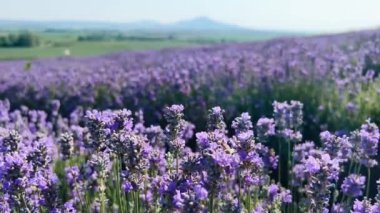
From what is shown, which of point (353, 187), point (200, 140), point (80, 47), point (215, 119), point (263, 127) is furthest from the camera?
point (80, 47)

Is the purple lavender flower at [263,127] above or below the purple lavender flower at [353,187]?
above

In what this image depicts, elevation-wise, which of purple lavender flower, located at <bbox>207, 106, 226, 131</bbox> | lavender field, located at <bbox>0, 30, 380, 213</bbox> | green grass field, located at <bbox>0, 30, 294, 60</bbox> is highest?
purple lavender flower, located at <bbox>207, 106, 226, 131</bbox>

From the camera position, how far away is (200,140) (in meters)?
2.22

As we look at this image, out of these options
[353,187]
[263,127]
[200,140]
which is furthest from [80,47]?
[200,140]

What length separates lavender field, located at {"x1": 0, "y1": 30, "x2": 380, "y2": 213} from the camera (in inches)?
89.4

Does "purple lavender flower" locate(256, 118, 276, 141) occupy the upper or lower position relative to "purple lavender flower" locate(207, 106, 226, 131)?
lower

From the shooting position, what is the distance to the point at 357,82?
6344 mm

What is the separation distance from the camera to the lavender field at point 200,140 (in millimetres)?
2270

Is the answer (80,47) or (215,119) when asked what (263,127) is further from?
(80,47)

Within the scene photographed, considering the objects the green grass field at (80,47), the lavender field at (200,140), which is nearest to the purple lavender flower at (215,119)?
the lavender field at (200,140)

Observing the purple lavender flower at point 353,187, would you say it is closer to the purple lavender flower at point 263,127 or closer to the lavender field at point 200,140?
the lavender field at point 200,140

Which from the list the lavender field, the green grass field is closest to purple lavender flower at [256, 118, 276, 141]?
the lavender field

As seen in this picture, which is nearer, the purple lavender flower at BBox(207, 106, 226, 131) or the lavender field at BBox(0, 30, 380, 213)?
the lavender field at BBox(0, 30, 380, 213)

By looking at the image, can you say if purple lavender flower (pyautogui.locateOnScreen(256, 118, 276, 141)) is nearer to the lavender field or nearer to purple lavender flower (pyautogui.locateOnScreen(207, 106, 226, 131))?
the lavender field
